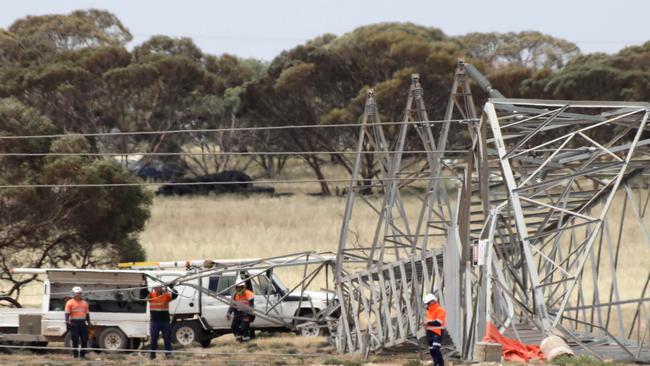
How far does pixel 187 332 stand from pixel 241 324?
4.53 ft

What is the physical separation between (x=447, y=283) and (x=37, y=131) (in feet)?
63.4

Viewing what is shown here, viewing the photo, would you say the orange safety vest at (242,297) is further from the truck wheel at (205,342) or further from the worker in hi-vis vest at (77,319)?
the worker in hi-vis vest at (77,319)

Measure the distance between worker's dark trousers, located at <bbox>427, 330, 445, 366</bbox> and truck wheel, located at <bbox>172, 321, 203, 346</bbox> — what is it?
1036 centimetres

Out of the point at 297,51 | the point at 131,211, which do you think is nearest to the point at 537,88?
the point at 297,51

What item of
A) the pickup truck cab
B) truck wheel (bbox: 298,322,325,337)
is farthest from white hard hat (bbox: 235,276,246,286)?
truck wheel (bbox: 298,322,325,337)

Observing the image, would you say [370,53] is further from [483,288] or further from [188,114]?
[483,288]

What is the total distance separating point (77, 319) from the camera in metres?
24.5

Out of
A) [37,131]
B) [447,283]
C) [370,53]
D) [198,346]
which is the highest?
[370,53]

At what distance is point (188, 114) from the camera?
2842 inches

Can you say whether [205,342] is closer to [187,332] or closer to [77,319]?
[187,332]

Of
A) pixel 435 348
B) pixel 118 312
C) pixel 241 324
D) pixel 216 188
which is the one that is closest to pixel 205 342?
pixel 241 324

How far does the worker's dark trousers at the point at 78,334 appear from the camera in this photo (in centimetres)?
2458

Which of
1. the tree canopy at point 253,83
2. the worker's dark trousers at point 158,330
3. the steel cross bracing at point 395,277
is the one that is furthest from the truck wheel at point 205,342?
the tree canopy at point 253,83

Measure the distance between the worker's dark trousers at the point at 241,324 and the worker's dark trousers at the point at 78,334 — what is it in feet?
13.8
